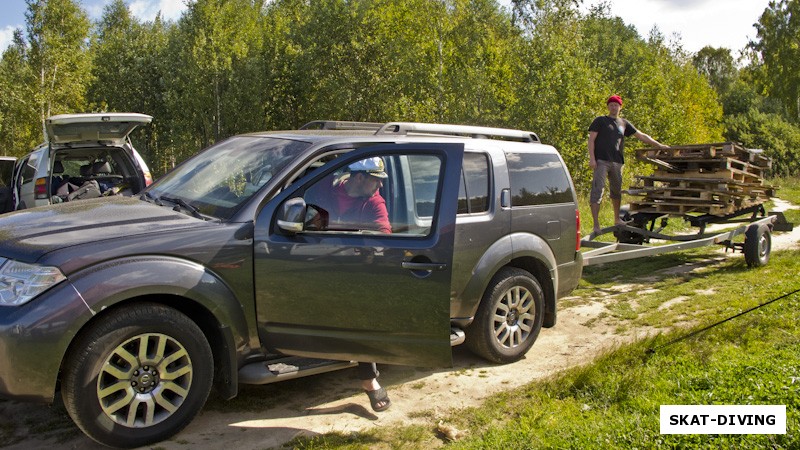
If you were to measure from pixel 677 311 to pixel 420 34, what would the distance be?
28427 millimetres

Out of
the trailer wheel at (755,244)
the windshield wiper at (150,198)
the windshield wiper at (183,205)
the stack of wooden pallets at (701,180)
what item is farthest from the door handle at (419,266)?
the trailer wheel at (755,244)

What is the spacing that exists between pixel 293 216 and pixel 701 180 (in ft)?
23.8

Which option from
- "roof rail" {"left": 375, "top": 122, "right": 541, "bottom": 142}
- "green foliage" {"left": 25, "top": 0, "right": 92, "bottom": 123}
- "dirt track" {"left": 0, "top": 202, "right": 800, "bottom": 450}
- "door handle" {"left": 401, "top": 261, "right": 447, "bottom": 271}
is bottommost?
"dirt track" {"left": 0, "top": 202, "right": 800, "bottom": 450}

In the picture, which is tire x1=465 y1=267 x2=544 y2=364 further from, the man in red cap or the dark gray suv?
the man in red cap

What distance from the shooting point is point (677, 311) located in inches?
293

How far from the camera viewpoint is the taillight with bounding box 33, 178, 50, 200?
9430mm

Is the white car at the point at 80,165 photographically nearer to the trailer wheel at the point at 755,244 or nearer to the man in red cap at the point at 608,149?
the man in red cap at the point at 608,149

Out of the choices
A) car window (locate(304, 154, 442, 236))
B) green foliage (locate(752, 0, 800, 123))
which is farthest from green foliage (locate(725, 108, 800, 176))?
car window (locate(304, 154, 442, 236))

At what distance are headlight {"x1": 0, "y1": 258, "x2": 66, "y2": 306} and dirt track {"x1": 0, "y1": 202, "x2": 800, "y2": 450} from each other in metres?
1.02

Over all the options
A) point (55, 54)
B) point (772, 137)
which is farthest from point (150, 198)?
point (772, 137)

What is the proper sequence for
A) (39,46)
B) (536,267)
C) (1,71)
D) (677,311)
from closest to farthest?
(536,267) → (677,311) → (39,46) → (1,71)

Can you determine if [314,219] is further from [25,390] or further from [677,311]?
[677,311]

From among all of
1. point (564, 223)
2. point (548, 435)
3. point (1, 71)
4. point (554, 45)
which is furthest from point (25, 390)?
point (1, 71)

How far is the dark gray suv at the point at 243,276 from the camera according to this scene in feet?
12.8
